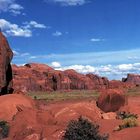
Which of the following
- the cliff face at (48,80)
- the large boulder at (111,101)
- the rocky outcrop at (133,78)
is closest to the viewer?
the large boulder at (111,101)

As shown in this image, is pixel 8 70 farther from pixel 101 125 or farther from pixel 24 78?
pixel 24 78

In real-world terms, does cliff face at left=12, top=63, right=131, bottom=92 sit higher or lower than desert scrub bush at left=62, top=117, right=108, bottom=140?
higher

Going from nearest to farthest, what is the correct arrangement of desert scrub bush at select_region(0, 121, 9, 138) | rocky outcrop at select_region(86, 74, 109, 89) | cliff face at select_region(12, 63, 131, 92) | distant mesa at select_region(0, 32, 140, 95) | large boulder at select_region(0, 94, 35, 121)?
desert scrub bush at select_region(0, 121, 9, 138)
large boulder at select_region(0, 94, 35, 121)
distant mesa at select_region(0, 32, 140, 95)
cliff face at select_region(12, 63, 131, 92)
rocky outcrop at select_region(86, 74, 109, 89)

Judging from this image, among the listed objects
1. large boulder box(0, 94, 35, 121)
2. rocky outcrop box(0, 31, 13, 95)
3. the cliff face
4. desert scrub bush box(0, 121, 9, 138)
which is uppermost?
the cliff face

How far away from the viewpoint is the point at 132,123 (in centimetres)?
→ 1938

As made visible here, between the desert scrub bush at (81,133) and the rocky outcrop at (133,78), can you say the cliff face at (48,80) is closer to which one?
the rocky outcrop at (133,78)

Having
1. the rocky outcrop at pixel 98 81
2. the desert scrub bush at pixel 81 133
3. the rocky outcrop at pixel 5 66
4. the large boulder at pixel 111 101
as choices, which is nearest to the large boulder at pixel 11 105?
the large boulder at pixel 111 101

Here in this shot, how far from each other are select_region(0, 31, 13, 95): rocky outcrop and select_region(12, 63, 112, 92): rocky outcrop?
324 feet

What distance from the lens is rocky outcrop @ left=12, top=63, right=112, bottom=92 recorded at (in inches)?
5636

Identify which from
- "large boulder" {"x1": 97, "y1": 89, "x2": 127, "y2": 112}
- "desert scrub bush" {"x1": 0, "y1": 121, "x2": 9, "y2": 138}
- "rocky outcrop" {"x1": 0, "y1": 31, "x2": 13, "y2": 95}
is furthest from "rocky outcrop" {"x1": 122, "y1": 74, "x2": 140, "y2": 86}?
"desert scrub bush" {"x1": 0, "y1": 121, "x2": 9, "y2": 138}

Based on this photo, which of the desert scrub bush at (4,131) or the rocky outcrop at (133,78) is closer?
the desert scrub bush at (4,131)

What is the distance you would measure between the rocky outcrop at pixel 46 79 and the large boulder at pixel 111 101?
105572mm

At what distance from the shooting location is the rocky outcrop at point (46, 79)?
14316 centimetres

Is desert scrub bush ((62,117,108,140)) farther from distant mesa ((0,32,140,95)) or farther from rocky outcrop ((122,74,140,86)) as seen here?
rocky outcrop ((122,74,140,86))
